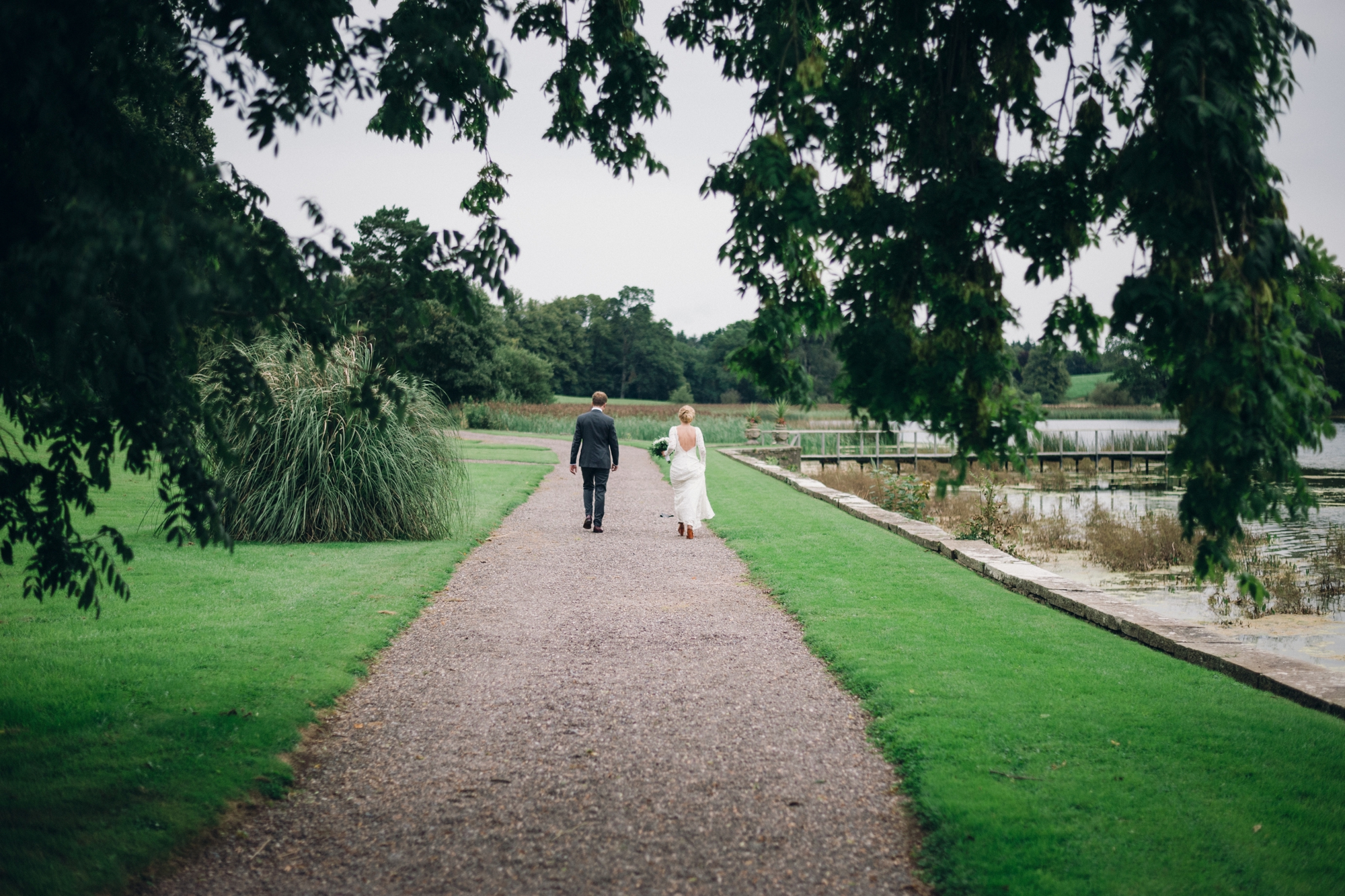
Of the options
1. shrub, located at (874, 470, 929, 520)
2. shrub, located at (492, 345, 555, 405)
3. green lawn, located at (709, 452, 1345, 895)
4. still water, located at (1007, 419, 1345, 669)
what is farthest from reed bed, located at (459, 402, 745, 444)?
green lawn, located at (709, 452, 1345, 895)

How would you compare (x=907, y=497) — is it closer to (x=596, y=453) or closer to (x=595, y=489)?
(x=595, y=489)

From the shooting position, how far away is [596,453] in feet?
39.2

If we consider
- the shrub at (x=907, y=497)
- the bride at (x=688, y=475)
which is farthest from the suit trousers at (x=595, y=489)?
the shrub at (x=907, y=497)

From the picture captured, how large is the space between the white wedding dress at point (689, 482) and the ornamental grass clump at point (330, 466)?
3107 millimetres

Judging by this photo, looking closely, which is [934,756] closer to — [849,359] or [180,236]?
[849,359]

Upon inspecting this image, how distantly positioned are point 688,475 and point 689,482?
0.35ft

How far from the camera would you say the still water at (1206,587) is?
8.56 m

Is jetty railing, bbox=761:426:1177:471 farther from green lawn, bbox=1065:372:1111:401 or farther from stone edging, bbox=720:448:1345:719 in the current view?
green lawn, bbox=1065:372:1111:401

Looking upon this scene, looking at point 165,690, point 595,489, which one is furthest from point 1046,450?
point 165,690

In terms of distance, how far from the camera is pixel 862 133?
4.39 metres

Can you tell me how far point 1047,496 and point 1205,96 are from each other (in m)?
23.1

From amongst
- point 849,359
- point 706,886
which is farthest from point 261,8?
point 706,886

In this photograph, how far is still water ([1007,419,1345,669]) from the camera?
8562 millimetres

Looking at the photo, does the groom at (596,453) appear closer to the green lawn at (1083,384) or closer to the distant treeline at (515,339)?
the distant treeline at (515,339)
